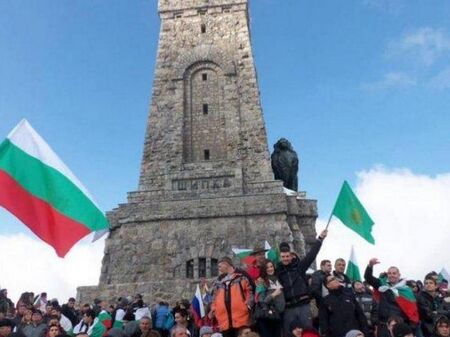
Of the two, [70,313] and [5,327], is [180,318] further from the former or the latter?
[70,313]

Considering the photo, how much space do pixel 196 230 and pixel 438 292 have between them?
37.4 ft

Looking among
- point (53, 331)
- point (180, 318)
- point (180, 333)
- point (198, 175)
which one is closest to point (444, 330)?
point (180, 333)

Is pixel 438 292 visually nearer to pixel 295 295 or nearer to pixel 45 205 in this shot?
pixel 295 295

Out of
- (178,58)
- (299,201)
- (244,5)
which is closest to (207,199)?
(299,201)

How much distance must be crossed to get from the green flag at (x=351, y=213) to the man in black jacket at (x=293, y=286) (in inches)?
75.4

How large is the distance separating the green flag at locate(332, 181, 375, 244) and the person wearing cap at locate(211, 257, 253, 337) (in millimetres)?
2649

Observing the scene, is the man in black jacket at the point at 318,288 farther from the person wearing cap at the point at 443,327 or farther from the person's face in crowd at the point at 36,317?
the person's face in crowd at the point at 36,317

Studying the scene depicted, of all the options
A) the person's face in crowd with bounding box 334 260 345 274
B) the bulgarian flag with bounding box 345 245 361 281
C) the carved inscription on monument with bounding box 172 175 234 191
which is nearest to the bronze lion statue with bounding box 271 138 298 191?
the carved inscription on monument with bounding box 172 175 234 191

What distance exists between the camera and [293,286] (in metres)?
8.38

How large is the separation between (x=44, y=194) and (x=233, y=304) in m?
3.06

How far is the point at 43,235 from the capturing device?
7.84 meters

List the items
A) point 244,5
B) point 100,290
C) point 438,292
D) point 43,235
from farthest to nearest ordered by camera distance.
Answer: point 244,5, point 100,290, point 438,292, point 43,235

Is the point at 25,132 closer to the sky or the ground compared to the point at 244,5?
closer to the ground

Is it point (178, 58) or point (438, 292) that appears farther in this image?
point (178, 58)
